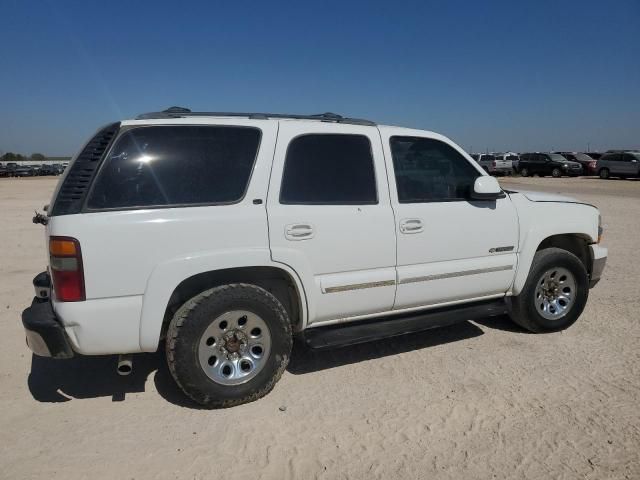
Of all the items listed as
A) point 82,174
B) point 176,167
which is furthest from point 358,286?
point 82,174

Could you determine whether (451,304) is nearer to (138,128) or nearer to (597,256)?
(597,256)

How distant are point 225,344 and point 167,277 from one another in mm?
639

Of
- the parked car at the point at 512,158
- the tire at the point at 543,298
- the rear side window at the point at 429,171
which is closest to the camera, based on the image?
the rear side window at the point at 429,171

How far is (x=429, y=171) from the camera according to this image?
4.18 metres

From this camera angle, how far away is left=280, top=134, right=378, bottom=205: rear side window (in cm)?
359

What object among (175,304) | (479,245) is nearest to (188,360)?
(175,304)

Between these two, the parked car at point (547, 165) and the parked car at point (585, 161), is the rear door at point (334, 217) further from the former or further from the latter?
the parked car at point (585, 161)

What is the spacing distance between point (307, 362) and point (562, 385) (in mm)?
1959

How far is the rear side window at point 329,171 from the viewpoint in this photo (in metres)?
3.59

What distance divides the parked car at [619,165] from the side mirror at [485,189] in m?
32.1

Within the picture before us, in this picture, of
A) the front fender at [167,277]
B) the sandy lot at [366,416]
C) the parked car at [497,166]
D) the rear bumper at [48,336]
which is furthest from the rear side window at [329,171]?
the parked car at [497,166]

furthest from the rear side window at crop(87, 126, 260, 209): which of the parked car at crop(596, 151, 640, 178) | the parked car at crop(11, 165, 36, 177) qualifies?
the parked car at crop(11, 165, 36, 177)

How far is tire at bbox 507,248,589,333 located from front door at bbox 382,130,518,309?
29 centimetres

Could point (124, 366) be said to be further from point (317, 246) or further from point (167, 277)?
point (317, 246)
